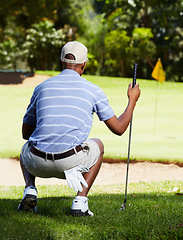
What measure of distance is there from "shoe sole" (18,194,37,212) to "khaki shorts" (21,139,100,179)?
0.64 feet

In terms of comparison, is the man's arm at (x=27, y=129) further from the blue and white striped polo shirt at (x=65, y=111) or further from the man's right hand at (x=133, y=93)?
the man's right hand at (x=133, y=93)

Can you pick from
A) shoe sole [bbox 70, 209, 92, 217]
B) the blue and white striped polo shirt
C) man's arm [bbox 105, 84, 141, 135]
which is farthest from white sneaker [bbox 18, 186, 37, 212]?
man's arm [bbox 105, 84, 141, 135]

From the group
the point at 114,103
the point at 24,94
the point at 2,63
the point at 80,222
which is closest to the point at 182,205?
the point at 80,222

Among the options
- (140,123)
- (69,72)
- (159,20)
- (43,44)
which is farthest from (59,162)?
(159,20)

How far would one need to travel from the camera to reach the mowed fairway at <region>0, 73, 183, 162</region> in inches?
361

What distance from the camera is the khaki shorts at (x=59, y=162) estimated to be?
3264 millimetres

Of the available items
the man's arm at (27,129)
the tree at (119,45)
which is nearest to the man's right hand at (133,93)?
the man's arm at (27,129)

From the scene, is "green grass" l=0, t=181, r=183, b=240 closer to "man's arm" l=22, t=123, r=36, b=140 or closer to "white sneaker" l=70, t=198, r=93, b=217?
"white sneaker" l=70, t=198, r=93, b=217

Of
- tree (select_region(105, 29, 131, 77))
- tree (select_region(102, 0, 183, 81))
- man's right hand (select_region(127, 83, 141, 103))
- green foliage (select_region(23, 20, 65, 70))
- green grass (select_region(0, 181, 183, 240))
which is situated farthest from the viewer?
tree (select_region(102, 0, 183, 81))

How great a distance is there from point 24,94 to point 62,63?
58.2ft

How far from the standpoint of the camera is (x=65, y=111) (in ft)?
10.8

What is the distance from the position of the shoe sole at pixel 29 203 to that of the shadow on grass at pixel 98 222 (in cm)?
7

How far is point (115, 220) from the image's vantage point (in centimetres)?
337

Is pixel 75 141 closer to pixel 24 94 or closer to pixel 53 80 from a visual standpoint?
pixel 53 80
